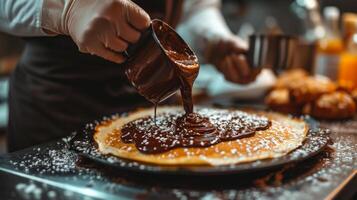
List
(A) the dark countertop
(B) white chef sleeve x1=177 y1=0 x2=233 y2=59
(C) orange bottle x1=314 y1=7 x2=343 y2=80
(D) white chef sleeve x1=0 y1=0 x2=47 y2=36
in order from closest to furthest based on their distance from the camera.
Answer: (A) the dark countertop < (D) white chef sleeve x1=0 y1=0 x2=47 y2=36 < (B) white chef sleeve x1=177 y1=0 x2=233 y2=59 < (C) orange bottle x1=314 y1=7 x2=343 y2=80

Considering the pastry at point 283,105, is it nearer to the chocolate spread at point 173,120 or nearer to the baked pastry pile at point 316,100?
the baked pastry pile at point 316,100

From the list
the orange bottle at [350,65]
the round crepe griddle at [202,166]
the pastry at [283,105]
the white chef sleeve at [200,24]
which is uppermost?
the white chef sleeve at [200,24]

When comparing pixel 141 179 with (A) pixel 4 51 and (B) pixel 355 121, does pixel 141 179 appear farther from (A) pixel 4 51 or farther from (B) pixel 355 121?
(A) pixel 4 51

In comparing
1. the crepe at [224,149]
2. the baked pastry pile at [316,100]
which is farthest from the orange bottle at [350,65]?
the crepe at [224,149]

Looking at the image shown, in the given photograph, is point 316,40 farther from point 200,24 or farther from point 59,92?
point 59,92

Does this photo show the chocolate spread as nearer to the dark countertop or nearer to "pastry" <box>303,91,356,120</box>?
the dark countertop

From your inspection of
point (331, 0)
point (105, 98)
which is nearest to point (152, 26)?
point (105, 98)

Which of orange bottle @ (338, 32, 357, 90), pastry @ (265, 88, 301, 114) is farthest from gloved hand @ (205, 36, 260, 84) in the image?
orange bottle @ (338, 32, 357, 90)
